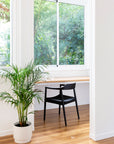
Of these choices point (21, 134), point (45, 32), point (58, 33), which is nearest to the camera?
point (21, 134)

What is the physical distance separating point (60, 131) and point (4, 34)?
175 cm

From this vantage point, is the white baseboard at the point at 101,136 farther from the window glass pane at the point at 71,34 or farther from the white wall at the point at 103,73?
the window glass pane at the point at 71,34

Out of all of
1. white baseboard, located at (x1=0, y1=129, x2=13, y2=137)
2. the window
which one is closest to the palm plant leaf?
white baseboard, located at (x1=0, y1=129, x2=13, y2=137)

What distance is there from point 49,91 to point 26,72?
1834 mm

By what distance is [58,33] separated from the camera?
4402mm

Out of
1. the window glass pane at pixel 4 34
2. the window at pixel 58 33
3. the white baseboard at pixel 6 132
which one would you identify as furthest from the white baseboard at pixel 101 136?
the window at pixel 58 33

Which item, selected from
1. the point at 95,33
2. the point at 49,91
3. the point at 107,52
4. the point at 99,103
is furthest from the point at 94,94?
the point at 49,91

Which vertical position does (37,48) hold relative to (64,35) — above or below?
below

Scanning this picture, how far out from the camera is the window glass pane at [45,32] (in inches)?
163

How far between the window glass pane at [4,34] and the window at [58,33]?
1.05 m

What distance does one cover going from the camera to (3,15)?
304 centimetres

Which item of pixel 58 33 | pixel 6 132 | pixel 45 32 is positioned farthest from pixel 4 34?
pixel 58 33

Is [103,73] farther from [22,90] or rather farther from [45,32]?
[45,32]

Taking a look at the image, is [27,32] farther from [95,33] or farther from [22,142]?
[22,142]
